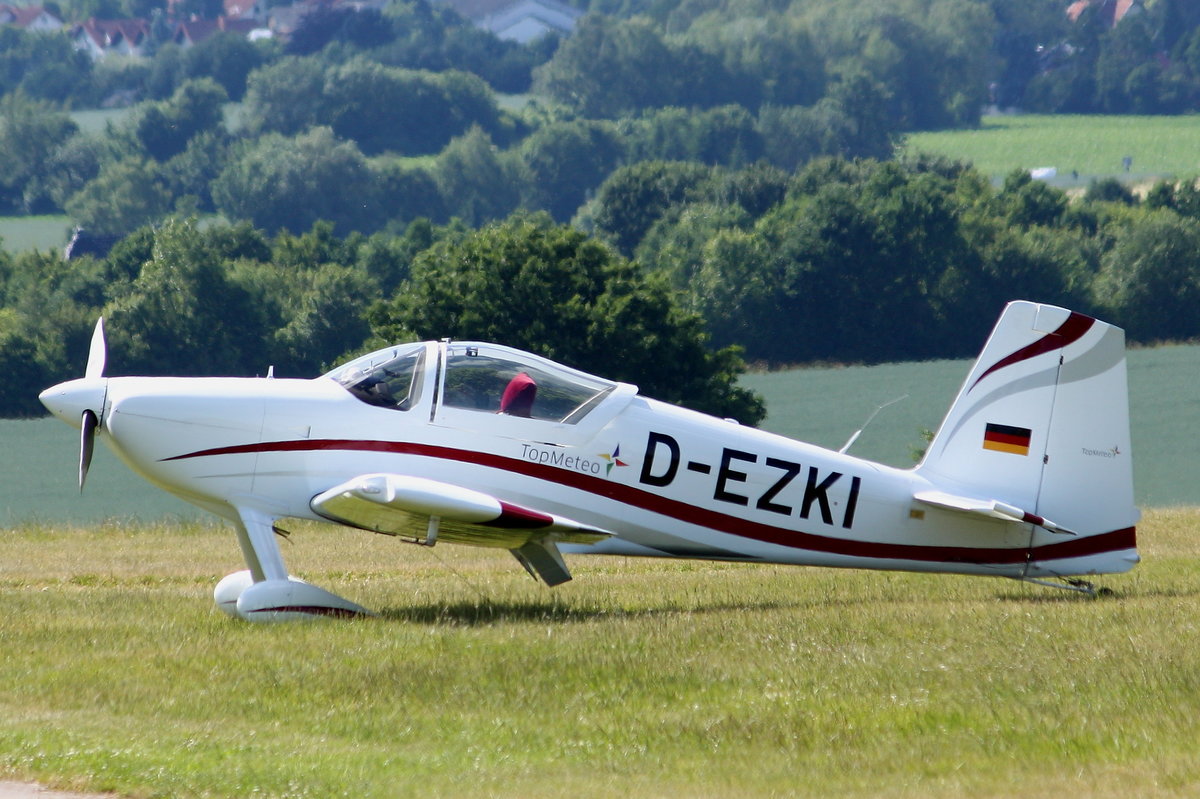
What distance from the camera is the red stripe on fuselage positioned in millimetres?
11383

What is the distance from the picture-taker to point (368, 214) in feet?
434

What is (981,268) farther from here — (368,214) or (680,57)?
(680,57)

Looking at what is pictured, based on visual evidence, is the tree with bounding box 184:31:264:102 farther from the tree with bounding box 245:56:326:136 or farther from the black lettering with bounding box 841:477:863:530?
the black lettering with bounding box 841:477:863:530

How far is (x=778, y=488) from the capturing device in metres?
12.0

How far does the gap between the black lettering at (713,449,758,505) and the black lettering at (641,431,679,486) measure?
0.35 metres

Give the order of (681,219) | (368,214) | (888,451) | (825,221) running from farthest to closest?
(368,214)
(681,219)
(825,221)
(888,451)

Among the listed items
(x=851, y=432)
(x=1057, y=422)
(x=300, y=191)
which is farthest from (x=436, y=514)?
(x=300, y=191)

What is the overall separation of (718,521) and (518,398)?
179 cm

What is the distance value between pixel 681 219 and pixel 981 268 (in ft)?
69.7

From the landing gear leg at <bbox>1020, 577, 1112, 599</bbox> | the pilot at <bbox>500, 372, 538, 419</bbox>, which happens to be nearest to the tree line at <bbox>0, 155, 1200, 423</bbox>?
the landing gear leg at <bbox>1020, 577, 1112, 599</bbox>

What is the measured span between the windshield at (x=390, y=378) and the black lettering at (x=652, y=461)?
175 cm

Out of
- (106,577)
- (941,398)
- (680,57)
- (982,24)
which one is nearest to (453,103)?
(680,57)

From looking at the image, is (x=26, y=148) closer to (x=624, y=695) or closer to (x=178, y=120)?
(x=178, y=120)

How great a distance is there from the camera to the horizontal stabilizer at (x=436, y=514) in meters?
10.8
